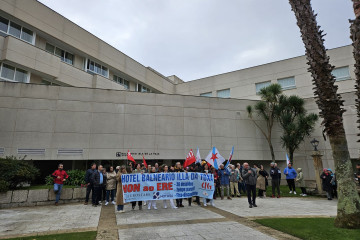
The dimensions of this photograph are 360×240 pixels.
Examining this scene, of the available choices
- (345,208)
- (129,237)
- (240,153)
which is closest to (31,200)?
(129,237)

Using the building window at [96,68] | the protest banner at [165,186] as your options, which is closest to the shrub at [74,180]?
the protest banner at [165,186]

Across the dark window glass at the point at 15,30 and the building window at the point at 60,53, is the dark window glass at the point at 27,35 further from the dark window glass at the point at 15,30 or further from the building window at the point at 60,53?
the building window at the point at 60,53

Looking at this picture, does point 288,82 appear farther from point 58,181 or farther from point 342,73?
point 58,181

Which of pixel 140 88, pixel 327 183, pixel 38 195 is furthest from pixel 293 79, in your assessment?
pixel 38 195

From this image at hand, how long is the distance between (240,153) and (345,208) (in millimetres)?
14603

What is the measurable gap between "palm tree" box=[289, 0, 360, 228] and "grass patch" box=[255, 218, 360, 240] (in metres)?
0.43

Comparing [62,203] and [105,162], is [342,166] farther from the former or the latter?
[105,162]

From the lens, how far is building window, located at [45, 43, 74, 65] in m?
21.3

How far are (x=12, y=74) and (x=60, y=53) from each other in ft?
16.9

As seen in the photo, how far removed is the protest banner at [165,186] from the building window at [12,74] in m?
15.1

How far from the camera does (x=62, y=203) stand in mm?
11484

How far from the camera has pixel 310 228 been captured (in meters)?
6.52

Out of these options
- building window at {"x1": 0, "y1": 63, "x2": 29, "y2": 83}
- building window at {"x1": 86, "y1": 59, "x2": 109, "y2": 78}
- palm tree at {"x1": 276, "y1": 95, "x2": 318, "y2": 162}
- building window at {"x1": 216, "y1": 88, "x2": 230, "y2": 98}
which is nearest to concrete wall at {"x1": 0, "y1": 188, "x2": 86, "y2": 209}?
building window at {"x1": 0, "y1": 63, "x2": 29, "y2": 83}

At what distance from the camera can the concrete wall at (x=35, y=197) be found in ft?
34.6
